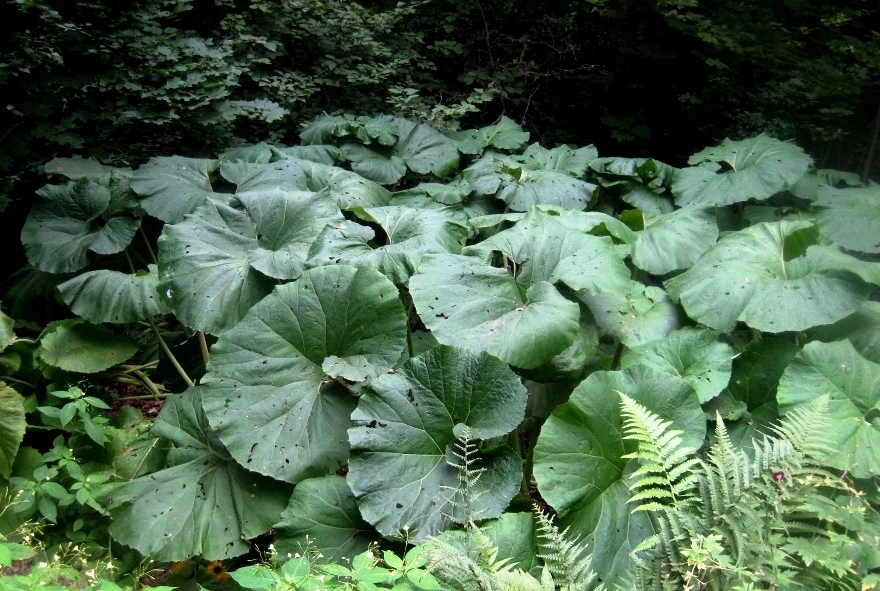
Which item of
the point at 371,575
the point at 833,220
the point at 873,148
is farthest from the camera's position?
the point at 873,148

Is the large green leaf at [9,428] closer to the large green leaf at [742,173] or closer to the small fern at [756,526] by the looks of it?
the small fern at [756,526]

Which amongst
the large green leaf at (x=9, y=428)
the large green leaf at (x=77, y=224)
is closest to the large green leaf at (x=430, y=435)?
the large green leaf at (x=9, y=428)

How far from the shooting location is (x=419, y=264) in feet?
7.73

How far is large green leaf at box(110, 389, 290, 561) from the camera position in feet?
6.75

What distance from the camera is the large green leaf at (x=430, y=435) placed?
1.87 meters

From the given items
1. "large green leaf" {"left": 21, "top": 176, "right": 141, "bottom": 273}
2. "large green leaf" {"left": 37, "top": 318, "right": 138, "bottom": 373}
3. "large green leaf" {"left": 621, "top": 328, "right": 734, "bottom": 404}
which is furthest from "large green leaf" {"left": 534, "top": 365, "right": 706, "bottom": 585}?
"large green leaf" {"left": 21, "top": 176, "right": 141, "bottom": 273}

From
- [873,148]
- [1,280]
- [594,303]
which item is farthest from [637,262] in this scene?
[1,280]

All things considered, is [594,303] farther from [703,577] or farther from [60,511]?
[60,511]

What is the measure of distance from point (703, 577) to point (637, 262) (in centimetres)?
156

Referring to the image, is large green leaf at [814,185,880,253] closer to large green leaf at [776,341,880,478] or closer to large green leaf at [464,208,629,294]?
large green leaf at [776,341,880,478]

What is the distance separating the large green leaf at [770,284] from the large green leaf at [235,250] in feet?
5.10

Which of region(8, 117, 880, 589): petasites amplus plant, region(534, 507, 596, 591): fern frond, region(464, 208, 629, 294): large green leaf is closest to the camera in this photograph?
region(534, 507, 596, 591): fern frond

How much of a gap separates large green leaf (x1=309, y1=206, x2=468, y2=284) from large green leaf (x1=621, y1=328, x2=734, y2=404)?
87cm

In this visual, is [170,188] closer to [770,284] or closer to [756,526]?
[770,284]
